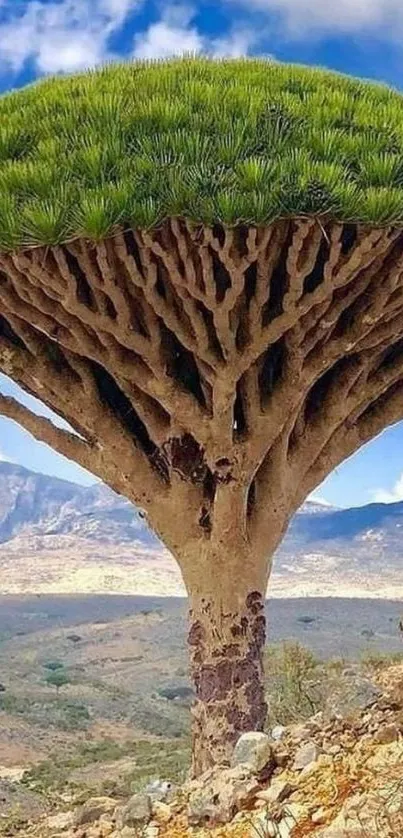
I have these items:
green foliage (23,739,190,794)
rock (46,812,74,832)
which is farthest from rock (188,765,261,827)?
green foliage (23,739,190,794)

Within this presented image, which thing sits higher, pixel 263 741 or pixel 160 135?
pixel 160 135

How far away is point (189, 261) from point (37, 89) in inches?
68.8

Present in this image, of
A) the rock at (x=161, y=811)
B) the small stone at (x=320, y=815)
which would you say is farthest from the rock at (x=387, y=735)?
the rock at (x=161, y=811)

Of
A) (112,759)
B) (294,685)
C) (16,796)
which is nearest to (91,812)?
(294,685)

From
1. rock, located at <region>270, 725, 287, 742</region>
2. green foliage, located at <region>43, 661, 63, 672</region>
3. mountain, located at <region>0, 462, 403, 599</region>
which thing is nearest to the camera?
rock, located at <region>270, 725, 287, 742</region>

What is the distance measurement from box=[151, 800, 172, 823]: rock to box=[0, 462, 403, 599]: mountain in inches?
2012

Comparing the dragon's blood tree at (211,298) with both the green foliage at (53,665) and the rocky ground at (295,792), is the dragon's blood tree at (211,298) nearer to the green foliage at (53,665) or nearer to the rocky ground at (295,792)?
the rocky ground at (295,792)

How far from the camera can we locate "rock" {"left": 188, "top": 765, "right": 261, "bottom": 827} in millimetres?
4445

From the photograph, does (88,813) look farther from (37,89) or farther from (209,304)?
(37,89)

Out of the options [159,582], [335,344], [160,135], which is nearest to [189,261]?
[160,135]

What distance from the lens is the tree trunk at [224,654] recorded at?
5.95m

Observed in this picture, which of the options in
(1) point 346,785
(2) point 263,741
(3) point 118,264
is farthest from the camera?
(3) point 118,264

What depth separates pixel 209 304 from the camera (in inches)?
202

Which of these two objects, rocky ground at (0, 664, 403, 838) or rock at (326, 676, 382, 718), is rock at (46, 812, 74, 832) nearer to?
rocky ground at (0, 664, 403, 838)
